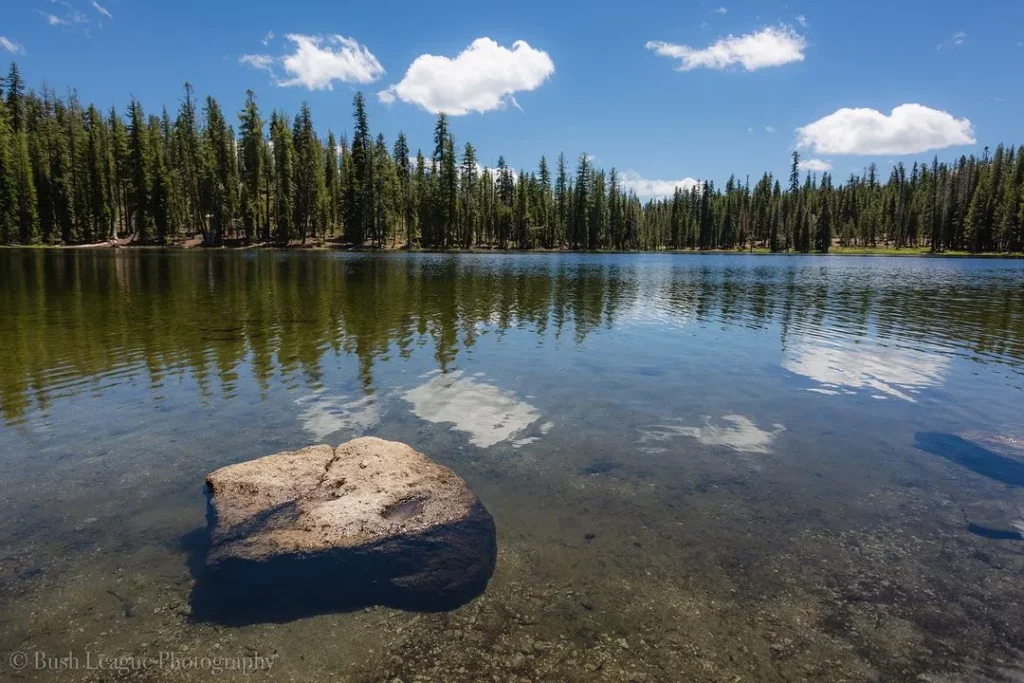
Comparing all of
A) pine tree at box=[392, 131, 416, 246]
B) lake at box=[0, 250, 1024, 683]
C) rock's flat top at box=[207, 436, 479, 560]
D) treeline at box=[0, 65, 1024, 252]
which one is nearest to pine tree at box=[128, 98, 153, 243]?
treeline at box=[0, 65, 1024, 252]

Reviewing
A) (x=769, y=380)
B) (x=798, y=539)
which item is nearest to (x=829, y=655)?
(x=798, y=539)

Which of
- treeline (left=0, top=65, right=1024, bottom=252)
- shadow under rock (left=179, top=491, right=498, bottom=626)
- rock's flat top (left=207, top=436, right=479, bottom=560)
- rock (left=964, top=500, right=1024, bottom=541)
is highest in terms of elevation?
treeline (left=0, top=65, right=1024, bottom=252)

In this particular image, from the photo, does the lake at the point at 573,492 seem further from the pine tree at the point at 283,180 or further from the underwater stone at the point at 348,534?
the pine tree at the point at 283,180

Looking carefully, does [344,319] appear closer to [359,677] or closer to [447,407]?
[447,407]

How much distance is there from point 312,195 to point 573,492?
357ft

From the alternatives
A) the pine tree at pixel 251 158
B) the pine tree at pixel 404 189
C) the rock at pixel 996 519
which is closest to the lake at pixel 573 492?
the rock at pixel 996 519

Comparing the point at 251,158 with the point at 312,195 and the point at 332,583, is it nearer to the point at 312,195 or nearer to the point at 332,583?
the point at 312,195

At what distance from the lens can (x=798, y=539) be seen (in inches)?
284

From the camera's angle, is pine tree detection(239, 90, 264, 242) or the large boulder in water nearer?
the large boulder in water

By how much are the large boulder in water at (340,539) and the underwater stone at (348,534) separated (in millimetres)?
11

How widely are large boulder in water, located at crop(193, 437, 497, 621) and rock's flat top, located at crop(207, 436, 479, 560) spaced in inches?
0.5

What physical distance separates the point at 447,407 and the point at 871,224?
194m

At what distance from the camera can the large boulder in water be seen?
5.73 meters

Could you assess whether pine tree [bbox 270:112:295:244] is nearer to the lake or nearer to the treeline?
the treeline
